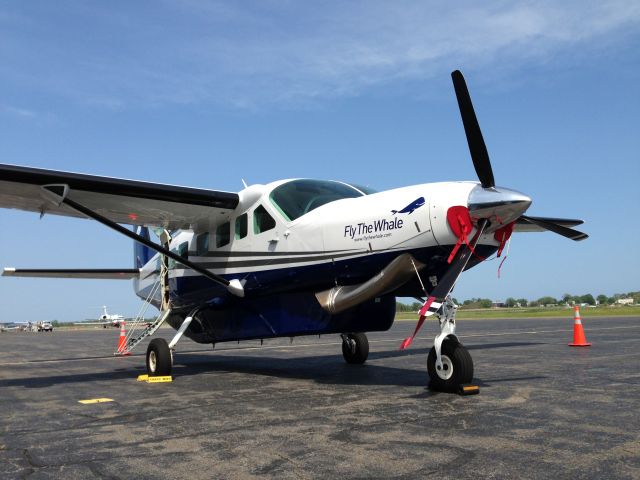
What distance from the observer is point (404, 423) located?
18.3 ft

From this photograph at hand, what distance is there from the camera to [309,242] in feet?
29.6

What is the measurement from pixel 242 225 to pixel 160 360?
2.82 meters

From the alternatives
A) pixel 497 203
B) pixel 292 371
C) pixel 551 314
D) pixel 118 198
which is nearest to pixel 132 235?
pixel 118 198

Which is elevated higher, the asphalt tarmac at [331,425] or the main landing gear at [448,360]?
the main landing gear at [448,360]

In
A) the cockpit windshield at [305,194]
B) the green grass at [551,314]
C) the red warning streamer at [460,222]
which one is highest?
the cockpit windshield at [305,194]

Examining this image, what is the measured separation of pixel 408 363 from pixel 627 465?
7.69m

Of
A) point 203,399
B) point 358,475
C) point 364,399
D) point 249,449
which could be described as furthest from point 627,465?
point 203,399

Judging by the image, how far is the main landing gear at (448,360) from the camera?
7301 mm

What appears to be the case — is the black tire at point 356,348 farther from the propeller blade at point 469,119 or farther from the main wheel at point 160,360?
the propeller blade at point 469,119

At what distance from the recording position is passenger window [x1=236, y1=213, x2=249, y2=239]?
10.7 m

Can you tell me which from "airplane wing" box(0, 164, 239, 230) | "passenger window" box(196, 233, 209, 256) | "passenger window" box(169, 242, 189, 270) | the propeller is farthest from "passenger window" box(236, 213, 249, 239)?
the propeller

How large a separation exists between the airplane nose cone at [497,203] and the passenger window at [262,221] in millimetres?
3993

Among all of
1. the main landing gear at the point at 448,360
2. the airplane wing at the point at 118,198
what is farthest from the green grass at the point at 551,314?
the main landing gear at the point at 448,360

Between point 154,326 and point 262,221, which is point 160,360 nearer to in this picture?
point 154,326
